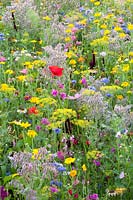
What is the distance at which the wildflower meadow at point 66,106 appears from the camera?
3428 millimetres

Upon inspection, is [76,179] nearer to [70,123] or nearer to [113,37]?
[70,123]

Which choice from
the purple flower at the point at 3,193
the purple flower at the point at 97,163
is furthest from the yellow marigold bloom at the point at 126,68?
the purple flower at the point at 3,193

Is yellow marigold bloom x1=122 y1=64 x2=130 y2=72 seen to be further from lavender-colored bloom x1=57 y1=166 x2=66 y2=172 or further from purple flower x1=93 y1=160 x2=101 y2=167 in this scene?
lavender-colored bloom x1=57 y1=166 x2=66 y2=172

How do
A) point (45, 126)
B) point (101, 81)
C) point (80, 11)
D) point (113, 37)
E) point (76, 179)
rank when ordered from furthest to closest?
1. point (80, 11)
2. point (113, 37)
3. point (101, 81)
4. point (45, 126)
5. point (76, 179)

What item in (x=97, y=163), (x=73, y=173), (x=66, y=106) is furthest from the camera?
(x=66, y=106)

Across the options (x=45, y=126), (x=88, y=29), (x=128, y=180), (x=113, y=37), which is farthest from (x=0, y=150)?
(x=88, y=29)

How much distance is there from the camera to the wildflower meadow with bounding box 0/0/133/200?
343 cm

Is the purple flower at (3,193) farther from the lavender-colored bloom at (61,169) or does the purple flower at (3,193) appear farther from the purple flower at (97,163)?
the purple flower at (97,163)

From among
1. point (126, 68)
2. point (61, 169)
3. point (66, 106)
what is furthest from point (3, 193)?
point (126, 68)

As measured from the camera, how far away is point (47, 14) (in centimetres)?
698

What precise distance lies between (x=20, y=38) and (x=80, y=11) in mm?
1167

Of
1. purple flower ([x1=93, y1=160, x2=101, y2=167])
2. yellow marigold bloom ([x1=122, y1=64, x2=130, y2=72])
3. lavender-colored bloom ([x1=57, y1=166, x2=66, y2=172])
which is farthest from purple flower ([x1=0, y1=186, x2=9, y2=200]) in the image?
yellow marigold bloom ([x1=122, y1=64, x2=130, y2=72])

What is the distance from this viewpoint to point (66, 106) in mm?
4500

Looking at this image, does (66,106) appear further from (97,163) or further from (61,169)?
(61,169)
